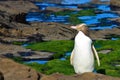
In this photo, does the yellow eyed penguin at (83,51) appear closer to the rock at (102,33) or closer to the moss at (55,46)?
the moss at (55,46)

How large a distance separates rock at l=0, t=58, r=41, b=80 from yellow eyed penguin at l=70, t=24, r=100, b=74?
2.95m

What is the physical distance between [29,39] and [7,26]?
2197 mm

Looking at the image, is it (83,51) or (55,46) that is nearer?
(83,51)

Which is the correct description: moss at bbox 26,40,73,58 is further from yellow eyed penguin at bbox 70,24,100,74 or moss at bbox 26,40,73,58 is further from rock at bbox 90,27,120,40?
yellow eyed penguin at bbox 70,24,100,74

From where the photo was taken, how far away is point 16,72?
30.2ft

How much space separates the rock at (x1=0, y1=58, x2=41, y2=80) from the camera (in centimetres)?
901

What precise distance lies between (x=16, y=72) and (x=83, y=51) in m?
3.47

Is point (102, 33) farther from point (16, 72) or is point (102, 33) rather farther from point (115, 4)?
point (16, 72)

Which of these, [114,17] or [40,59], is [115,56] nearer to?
[40,59]

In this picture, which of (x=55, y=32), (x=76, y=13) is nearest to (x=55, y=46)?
(x=55, y=32)

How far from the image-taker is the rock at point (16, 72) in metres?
9.01

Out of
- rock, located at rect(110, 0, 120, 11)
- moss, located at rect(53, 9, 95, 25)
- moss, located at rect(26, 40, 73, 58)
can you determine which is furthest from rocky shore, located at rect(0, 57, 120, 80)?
rock, located at rect(110, 0, 120, 11)

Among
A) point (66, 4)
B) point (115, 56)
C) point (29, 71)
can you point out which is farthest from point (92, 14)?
point (29, 71)

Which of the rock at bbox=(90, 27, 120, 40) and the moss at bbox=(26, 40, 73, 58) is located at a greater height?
the moss at bbox=(26, 40, 73, 58)
